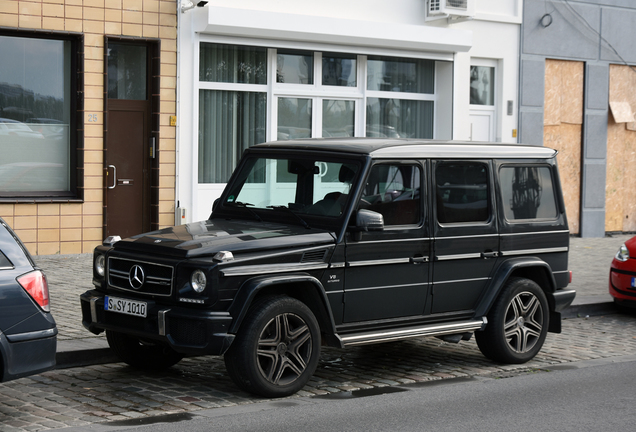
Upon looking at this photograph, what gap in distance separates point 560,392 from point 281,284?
7.69 feet

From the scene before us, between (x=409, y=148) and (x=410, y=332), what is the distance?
1497mm

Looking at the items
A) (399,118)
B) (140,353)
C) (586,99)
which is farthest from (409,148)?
(586,99)

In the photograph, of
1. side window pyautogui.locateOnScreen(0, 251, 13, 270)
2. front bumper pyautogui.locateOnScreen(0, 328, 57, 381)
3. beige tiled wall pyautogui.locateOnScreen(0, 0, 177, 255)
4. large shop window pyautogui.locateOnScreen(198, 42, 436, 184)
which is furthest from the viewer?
large shop window pyautogui.locateOnScreen(198, 42, 436, 184)

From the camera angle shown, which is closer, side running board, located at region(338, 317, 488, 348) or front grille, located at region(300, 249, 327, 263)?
front grille, located at region(300, 249, 327, 263)

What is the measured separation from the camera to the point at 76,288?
10570 millimetres

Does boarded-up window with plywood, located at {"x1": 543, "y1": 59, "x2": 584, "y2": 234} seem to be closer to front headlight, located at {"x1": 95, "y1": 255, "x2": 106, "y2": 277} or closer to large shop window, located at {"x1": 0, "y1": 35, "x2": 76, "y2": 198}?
large shop window, located at {"x1": 0, "y1": 35, "x2": 76, "y2": 198}

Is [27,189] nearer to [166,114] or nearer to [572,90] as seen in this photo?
[166,114]

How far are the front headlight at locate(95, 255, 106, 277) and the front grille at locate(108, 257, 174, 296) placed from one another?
0.42 feet

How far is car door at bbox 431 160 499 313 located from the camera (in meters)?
7.34

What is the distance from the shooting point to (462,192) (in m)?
7.58

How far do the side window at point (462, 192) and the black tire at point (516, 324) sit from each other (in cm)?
74

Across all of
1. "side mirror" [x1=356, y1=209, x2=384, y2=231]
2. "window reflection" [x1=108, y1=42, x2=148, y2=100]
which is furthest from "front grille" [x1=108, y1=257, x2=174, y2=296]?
"window reflection" [x1=108, y1=42, x2=148, y2=100]

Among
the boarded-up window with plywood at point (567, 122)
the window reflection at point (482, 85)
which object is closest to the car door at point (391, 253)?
the window reflection at point (482, 85)

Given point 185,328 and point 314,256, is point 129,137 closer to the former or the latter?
point 314,256
